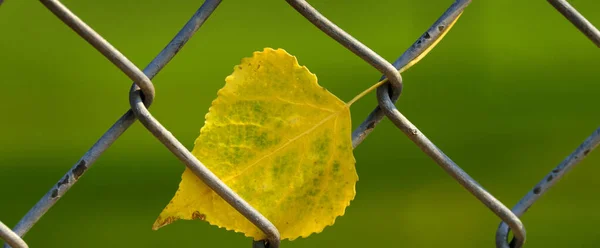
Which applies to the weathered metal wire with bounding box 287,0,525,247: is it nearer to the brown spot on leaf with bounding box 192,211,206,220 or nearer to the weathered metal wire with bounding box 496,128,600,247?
the weathered metal wire with bounding box 496,128,600,247

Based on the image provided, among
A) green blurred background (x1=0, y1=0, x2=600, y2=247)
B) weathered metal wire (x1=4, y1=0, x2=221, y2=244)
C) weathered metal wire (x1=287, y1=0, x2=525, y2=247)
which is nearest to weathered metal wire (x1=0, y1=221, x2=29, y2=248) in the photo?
weathered metal wire (x1=4, y1=0, x2=221, y2=244)

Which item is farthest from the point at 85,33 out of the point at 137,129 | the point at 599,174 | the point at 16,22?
the point at 599,174

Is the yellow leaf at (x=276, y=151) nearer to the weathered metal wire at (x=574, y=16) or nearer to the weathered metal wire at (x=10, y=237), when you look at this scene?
the weathered metal wire at (x=10, y=237)

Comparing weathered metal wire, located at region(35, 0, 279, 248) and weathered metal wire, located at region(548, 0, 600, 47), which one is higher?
weathered metal wire, located at region(548, 0, 600, 47)

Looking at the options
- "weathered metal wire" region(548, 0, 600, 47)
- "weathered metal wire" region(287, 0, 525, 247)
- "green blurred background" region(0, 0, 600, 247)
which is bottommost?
"green blurred background" region(0, 0, 600, 247)

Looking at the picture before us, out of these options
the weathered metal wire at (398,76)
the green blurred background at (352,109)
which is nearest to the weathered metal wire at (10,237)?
the weathered metal wire at (398,76)

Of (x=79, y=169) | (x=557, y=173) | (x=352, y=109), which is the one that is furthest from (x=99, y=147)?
(x=352, y=109)

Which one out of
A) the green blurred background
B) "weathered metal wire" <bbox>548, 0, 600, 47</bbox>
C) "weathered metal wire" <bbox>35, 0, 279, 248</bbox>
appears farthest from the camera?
the green blurred background
